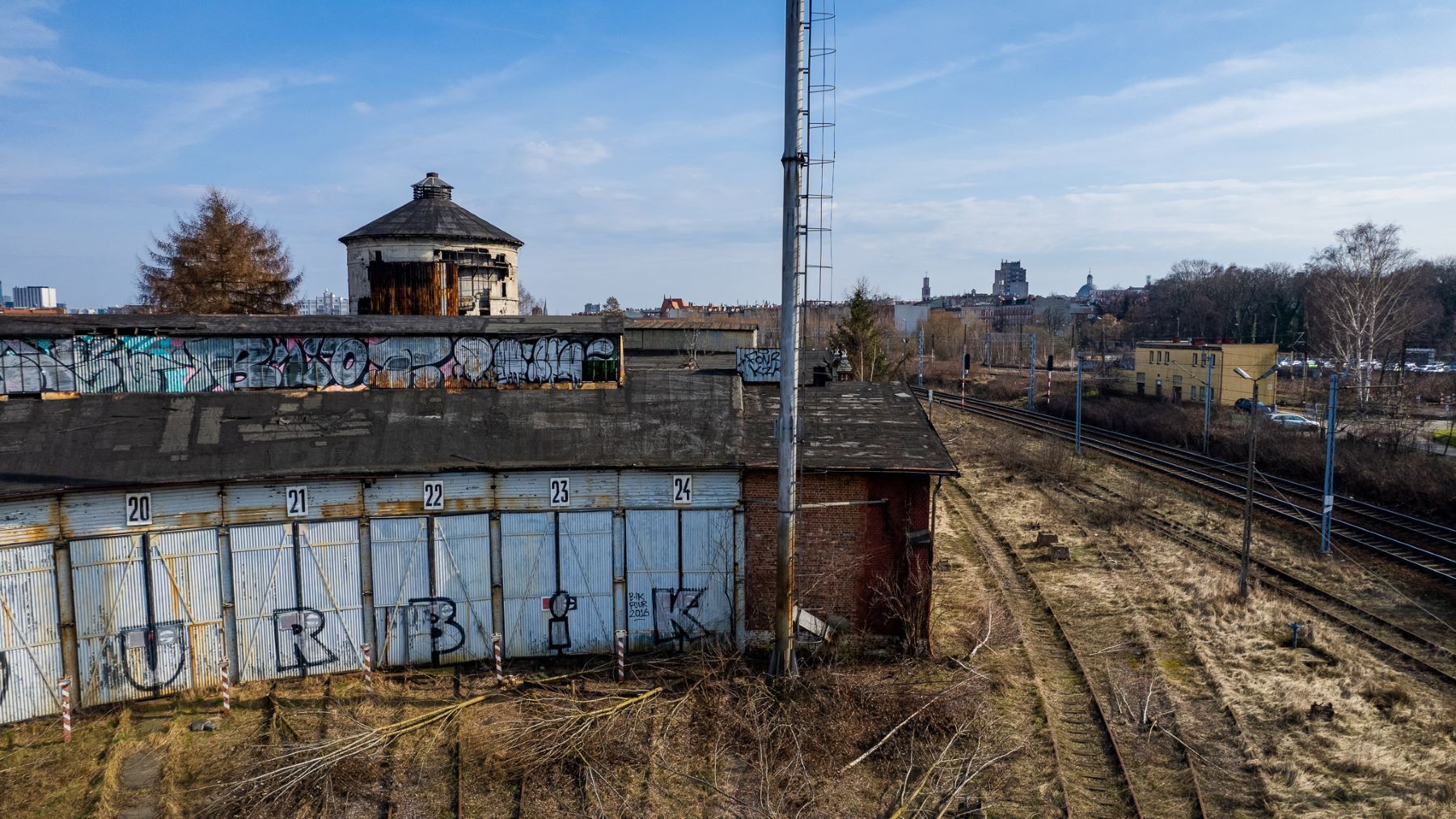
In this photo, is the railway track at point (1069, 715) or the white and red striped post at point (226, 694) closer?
the railway track at point (1069, 715)

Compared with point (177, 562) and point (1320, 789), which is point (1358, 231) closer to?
point (1320, 789)

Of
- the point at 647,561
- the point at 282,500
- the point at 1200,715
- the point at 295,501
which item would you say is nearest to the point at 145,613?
the point at 282,500

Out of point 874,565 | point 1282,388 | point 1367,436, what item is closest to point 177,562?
point 874,565

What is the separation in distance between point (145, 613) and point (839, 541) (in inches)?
458

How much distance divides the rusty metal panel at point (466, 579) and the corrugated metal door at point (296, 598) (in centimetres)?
140

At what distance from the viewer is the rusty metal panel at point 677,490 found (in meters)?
15.6

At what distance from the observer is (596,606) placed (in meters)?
15.7

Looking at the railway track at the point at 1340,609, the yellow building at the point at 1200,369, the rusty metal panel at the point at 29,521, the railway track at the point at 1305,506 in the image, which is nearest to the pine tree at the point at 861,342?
the railway track at the point at 1305,506

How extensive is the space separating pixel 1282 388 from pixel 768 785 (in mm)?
67734

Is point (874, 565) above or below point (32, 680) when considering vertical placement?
above

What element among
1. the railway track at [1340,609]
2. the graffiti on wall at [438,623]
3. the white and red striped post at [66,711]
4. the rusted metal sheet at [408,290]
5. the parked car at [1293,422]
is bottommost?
the railway track at [1340,609]

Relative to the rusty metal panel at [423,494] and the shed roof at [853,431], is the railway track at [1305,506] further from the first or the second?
the rusty metal panel at [423,494]

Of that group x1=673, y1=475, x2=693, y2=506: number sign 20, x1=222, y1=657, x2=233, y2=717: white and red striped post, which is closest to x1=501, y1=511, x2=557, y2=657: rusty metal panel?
x1=673, y1=475, x2=693, y2=506: number sign 20

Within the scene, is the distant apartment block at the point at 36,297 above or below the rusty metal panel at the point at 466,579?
above
